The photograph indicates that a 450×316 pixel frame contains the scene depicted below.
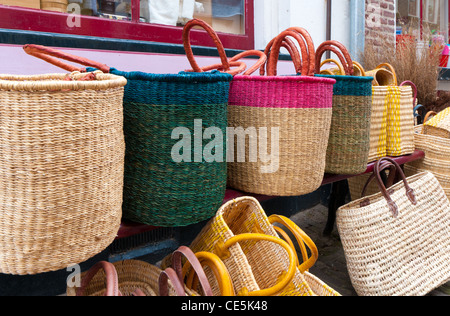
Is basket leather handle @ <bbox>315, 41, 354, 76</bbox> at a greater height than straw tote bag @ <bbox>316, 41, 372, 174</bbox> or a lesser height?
greater

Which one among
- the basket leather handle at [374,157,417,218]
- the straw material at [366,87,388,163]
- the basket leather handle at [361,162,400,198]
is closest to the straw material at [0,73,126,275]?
the basket leather handle at [374,157,417,218]

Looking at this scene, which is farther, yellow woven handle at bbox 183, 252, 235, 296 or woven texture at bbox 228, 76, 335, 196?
woven texture at bbox 228, 76, 335, 196

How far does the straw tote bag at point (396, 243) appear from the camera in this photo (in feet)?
5.90

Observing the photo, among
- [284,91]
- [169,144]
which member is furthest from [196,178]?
[284,91]

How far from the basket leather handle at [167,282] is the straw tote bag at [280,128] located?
674 mm

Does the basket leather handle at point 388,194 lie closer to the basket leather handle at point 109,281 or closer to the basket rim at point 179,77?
the basket rim at point 179,77

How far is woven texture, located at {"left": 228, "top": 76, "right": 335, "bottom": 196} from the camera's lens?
5.36ft

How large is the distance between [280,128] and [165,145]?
22.3 inches

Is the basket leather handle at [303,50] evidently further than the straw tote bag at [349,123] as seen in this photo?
No

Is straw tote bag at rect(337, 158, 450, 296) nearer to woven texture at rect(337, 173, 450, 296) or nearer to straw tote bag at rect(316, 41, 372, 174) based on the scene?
woven texture at rect(337, 173, 450, 296)

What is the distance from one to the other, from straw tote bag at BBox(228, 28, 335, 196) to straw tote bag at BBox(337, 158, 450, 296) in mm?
332

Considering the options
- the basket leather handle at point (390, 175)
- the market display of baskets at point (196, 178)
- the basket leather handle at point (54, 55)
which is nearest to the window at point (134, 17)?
the market display of baskets at point (196, 178)

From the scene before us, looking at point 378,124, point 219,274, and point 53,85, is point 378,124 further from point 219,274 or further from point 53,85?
point 53,85

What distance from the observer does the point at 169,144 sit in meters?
1.33
